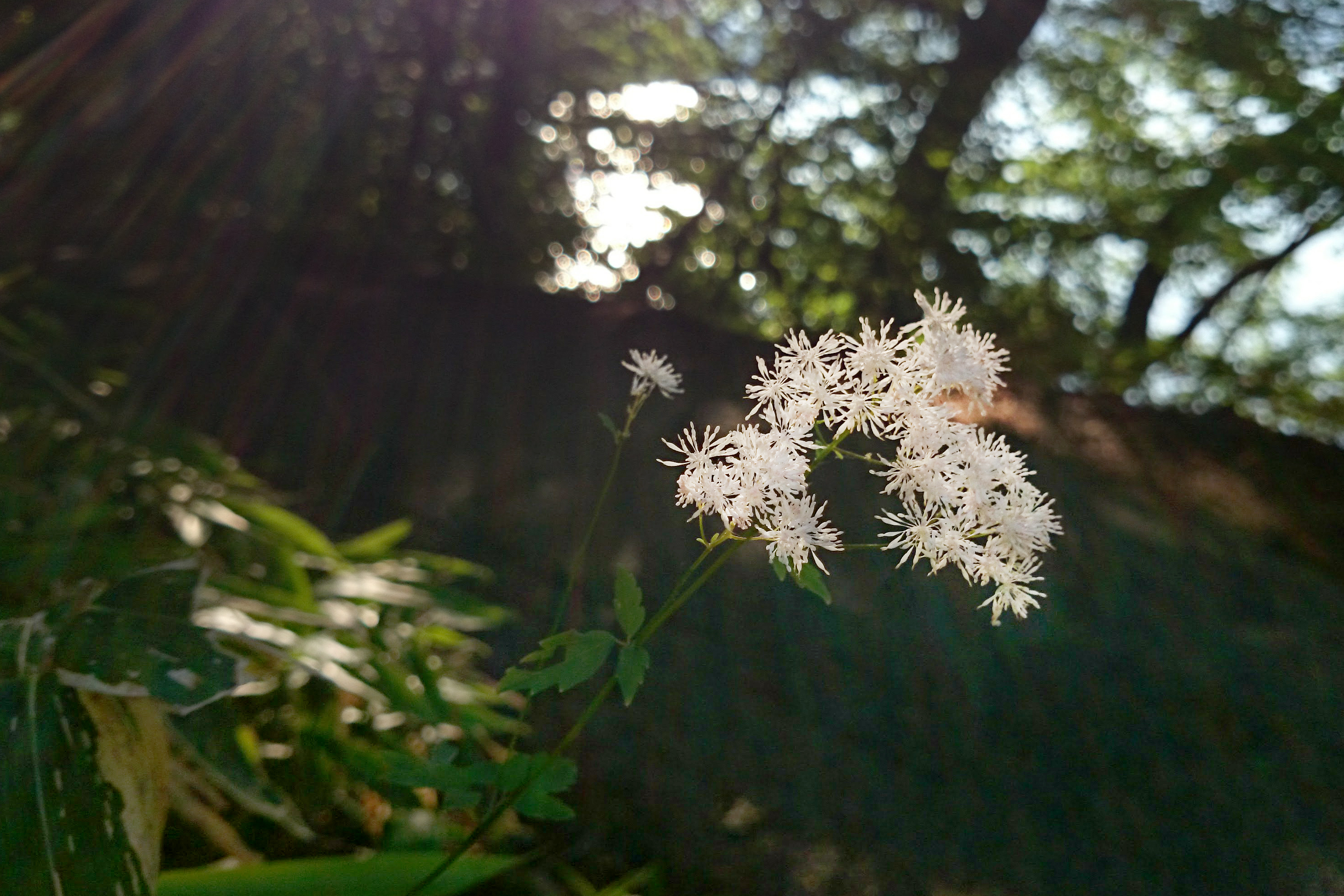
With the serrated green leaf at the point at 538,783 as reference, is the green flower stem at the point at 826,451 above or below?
above

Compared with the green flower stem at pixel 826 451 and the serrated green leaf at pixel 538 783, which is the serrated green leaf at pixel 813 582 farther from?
the serrated green leaf at pixel 538 783

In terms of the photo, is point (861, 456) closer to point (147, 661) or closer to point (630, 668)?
point (630, 668)

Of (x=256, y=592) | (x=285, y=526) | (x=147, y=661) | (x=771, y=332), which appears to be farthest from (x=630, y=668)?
(x=771, y=332)

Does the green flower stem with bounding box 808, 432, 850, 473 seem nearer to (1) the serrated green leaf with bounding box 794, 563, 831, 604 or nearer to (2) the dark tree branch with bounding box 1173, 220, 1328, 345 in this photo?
(1) the serrated green leaf with bounding box 794, 563, 831, 604

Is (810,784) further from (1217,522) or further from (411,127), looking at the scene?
(411,127)

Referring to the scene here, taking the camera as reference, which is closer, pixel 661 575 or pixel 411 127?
pixel 661 575

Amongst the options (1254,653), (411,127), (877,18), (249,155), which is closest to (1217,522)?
(1254,653)

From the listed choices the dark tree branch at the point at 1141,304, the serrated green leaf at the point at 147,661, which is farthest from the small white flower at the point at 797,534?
the dark tree branch at the point at 1141,304
